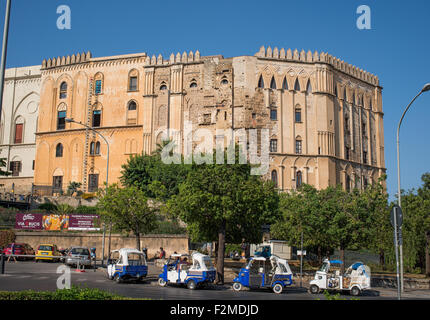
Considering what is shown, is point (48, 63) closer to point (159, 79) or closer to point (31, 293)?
point (159, 79)

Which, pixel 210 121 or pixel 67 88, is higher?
pixel 67 88

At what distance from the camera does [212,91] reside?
52.2 metres

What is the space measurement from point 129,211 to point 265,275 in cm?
1007

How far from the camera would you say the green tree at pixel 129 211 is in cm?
2625

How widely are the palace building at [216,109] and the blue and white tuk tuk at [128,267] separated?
1210 inches

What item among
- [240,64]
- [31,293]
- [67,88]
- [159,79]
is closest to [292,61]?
[240,64]

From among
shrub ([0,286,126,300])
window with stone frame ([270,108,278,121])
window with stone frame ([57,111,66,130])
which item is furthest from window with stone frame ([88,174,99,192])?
shrub ([0,286,126,300])

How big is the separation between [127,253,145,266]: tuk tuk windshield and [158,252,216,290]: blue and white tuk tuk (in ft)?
5.34

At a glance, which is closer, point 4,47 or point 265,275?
point 4,47

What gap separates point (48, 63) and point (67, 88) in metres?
4.95

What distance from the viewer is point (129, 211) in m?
26.3

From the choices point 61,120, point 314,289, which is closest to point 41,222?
point 61,120

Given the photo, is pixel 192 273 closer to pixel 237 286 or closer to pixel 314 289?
pixel 237 286
